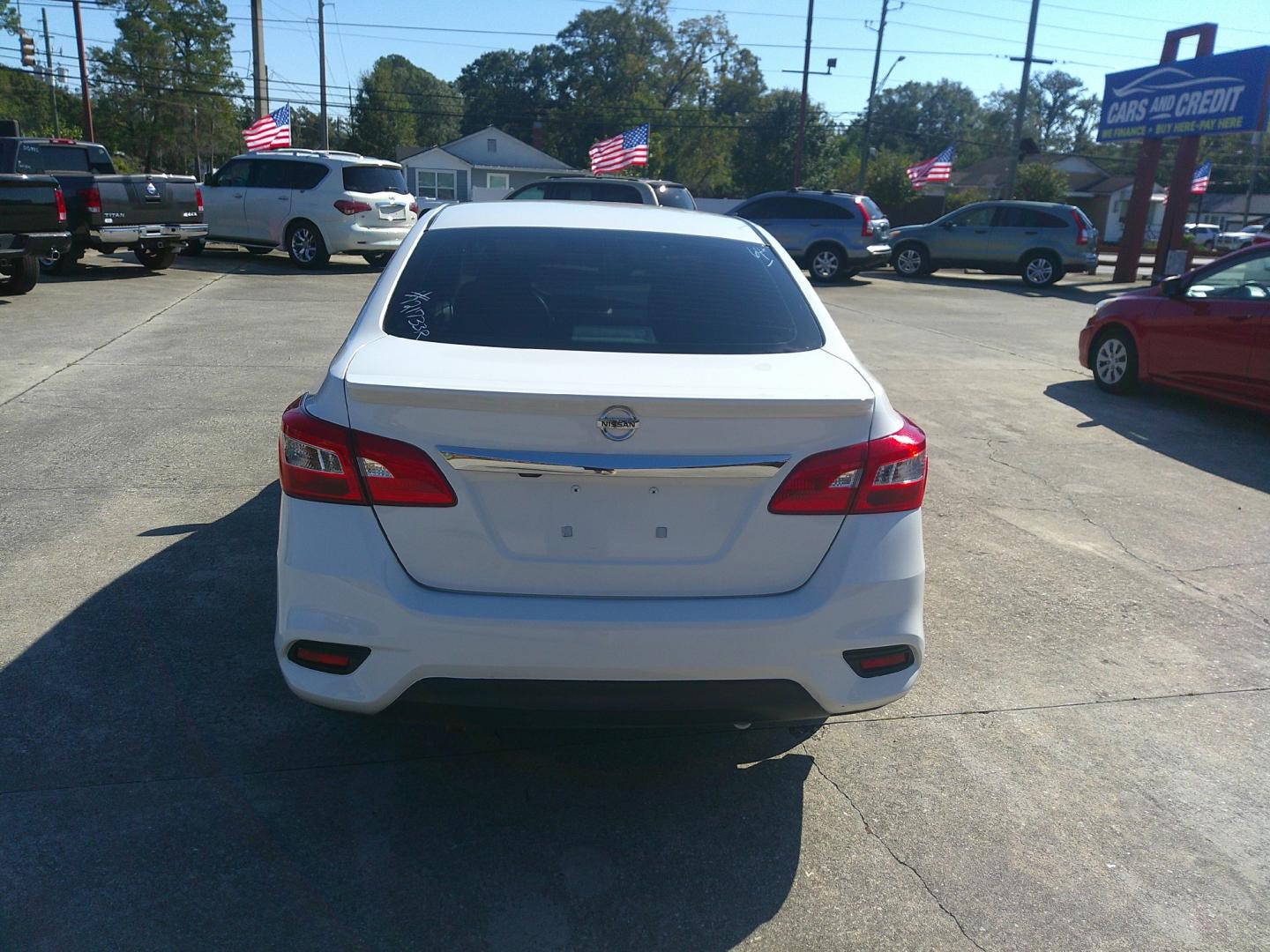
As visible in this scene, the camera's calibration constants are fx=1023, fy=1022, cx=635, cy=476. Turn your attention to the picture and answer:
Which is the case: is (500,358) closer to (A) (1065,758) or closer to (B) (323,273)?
(A) (1065,758)

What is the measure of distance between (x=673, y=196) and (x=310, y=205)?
6.68m

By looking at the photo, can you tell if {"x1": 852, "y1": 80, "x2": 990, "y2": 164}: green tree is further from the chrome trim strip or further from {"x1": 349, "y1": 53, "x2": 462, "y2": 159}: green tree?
the chrome trim strip

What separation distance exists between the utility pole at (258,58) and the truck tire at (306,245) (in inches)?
548

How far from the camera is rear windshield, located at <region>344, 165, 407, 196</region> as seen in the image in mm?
18334

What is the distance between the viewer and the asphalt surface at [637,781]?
2646 millimetres

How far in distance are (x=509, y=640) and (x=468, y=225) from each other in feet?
5.98

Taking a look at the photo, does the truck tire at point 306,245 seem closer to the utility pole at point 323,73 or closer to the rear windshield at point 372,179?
the rear windshield at point 372,179

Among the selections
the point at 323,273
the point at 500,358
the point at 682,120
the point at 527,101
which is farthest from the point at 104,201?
the point at 527,101

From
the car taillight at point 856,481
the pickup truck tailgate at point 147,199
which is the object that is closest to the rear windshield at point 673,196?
the pickup truck tailgate at point 147,199

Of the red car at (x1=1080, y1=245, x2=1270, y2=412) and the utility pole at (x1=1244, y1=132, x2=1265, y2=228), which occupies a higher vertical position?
the utility pole at (x1=1244, y1=132, x2=1265, y2=228)

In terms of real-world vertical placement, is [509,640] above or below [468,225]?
below

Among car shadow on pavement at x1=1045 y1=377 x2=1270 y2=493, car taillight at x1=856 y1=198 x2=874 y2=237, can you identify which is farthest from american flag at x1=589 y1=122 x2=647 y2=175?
car shadow on pavement at x1=1045 y1=377 x2=1270 y2=493

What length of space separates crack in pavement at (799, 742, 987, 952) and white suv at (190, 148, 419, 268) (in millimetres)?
16421

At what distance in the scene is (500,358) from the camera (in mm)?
2855
